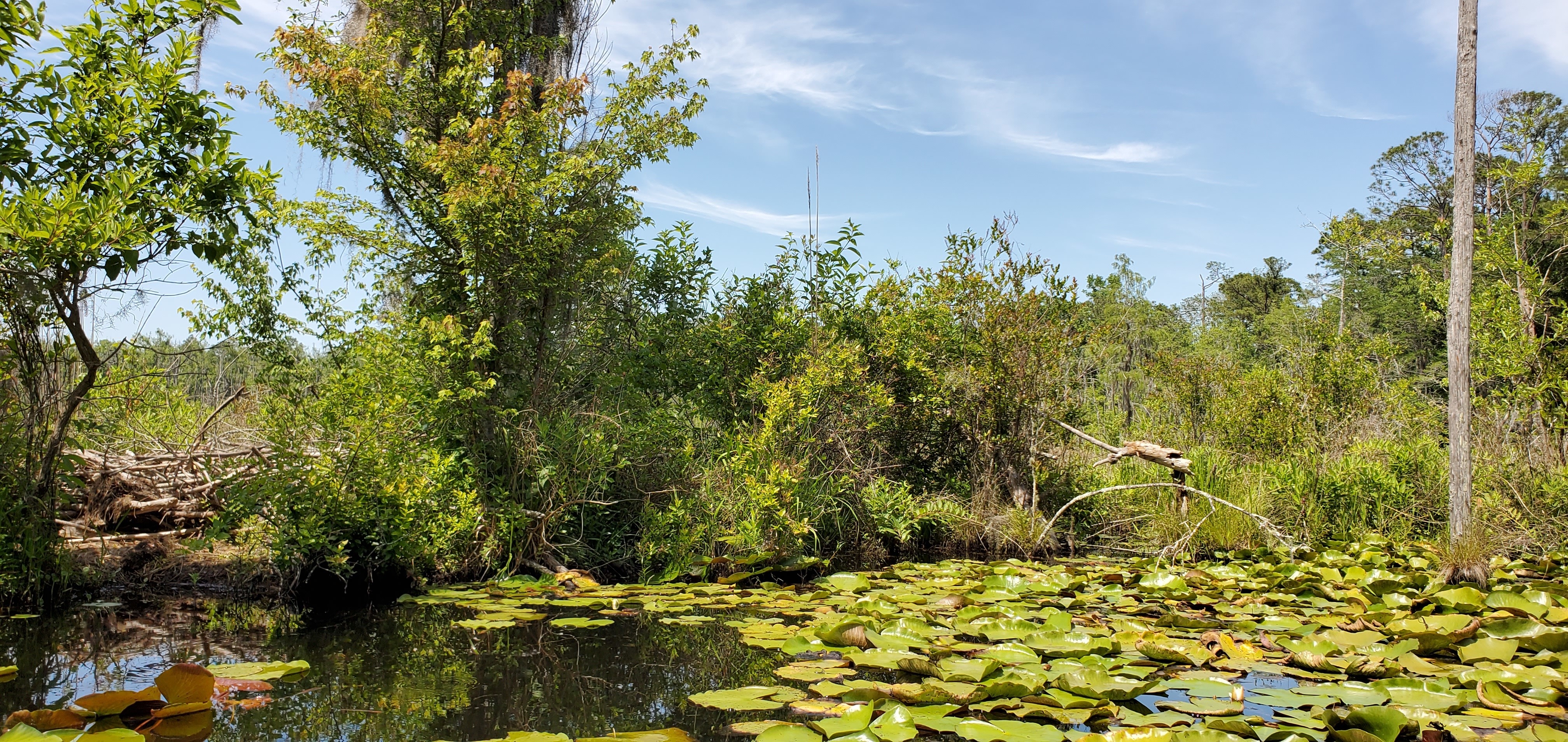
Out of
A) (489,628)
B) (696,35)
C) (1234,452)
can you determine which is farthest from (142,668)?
(1234,452)

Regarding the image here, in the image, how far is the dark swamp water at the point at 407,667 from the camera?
10.0 feet

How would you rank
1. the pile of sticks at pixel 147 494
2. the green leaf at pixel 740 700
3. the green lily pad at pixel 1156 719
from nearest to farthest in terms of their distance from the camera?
the green lily pad at pixel 1156 719 < the green leaf at pixel 740 700 < the pile of sticks at pixel 147 494

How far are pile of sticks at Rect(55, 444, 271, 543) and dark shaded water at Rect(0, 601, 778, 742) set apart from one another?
1248 mm

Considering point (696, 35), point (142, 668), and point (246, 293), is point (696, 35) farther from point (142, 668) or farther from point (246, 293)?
point (142, 668)

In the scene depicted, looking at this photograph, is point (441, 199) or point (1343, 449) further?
point (1343, 449)

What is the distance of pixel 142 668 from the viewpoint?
3.63 metres

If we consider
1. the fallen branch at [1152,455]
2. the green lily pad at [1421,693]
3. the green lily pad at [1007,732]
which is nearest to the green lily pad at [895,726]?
the green lily pad at [1007,732]

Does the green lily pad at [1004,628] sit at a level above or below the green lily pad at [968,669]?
below

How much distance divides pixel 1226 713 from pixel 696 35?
6.56 metres

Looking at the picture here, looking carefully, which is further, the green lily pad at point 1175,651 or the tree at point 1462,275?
the tree at point 1462,275

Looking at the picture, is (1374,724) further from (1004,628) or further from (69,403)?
(69,403)

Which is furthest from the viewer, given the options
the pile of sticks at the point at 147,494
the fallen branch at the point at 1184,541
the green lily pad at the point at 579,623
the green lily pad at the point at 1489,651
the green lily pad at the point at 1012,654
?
the fallen branch at the point at 1184,541

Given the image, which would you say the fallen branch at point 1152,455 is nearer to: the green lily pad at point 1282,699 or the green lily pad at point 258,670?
the green lily pad at point 1282,699

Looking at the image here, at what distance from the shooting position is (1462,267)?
6.47 m
